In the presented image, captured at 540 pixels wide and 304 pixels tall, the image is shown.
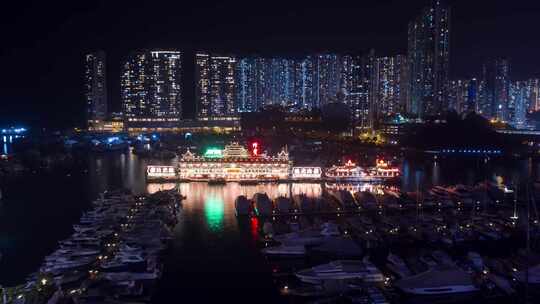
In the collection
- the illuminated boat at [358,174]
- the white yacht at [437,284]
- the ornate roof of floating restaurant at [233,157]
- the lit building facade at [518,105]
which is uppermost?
the lit building facade at [518,105]

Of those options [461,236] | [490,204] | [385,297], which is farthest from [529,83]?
[385,297]

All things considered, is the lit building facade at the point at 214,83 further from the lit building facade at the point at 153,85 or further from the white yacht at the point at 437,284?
the white yacht at the point at 437,284

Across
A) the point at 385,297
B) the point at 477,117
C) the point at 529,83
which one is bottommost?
the point at 385,297

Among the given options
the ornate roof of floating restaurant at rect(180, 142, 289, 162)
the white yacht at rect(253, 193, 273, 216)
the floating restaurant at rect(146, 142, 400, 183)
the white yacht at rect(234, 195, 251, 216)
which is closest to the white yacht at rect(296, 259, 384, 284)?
the white yacht at rect(253, 193, 273, 216)

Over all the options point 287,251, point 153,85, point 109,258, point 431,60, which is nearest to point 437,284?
point 287,251

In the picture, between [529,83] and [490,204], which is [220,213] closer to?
[490,204]

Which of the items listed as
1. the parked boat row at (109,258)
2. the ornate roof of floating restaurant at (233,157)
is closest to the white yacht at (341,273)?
the parked boat row at (109,258)
